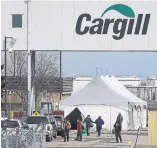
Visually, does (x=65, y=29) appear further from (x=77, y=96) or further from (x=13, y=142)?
(x=13, y=142)

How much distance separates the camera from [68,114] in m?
48.1

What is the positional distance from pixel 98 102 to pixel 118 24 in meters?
11.3

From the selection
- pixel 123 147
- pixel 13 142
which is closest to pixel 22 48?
pixel 123 147

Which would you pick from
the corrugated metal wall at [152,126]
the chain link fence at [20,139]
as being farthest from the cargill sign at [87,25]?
the chain link fence at [20,139]

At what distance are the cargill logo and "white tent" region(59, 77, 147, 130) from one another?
34.9ft

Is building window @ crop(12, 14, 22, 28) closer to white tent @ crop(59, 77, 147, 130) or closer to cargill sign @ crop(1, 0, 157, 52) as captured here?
cargill sign @ crop(1, 0, 157, 52)

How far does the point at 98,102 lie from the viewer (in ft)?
153

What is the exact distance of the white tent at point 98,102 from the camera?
46.6 meters

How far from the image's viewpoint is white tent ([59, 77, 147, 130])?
153ft

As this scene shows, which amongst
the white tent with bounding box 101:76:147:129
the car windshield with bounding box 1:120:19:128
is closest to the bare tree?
the white tent with bounding box 101:76:147:129

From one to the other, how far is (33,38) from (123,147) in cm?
1052

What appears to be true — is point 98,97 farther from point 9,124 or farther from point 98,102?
point 9,124

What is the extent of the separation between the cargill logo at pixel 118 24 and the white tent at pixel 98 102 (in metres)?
10.6

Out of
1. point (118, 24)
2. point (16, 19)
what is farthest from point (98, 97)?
point (16, 19)
